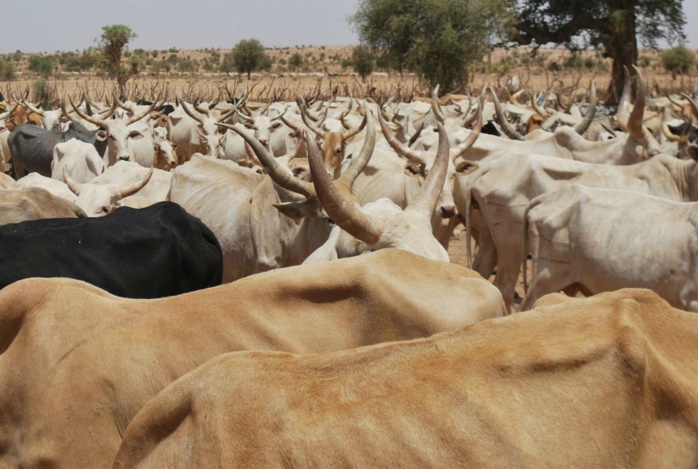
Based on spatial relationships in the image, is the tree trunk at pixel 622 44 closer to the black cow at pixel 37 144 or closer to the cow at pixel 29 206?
the black cow at pixel 37 144

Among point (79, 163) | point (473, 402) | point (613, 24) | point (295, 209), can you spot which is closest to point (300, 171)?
point (295, 209)

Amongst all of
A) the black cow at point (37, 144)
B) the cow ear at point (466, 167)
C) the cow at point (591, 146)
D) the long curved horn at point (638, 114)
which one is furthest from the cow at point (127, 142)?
the long curved horn at point (638, 114)

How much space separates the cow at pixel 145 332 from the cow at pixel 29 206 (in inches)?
98.8

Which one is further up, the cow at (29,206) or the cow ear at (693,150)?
the cow ear at (693,150)

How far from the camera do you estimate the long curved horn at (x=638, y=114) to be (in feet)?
28.6

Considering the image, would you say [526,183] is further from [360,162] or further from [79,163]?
[79,163]

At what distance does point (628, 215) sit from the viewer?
21.0 ft

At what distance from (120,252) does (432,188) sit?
71.0 inches

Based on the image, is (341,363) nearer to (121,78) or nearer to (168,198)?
(168,198)

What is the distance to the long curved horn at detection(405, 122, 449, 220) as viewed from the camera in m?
5.00

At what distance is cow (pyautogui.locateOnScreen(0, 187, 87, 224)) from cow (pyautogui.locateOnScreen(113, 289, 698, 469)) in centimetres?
383

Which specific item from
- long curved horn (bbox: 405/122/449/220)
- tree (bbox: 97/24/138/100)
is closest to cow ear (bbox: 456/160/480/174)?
long curved horn (bbox: 405/122/449/220)

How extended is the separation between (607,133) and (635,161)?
3982 mm

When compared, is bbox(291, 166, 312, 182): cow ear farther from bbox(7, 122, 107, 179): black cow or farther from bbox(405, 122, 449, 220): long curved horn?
bbox(7, 122, 107, 179): black cow
